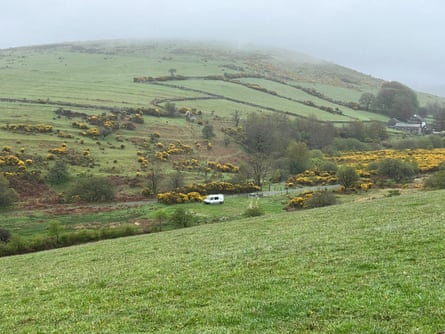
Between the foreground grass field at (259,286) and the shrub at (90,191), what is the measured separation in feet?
150

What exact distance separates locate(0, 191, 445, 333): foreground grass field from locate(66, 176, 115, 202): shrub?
45.7m

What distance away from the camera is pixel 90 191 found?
73.4 meters

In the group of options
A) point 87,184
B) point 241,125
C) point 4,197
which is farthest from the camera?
point 241,125

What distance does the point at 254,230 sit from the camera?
32219 mm

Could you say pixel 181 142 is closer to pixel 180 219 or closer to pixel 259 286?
pixel 180 219

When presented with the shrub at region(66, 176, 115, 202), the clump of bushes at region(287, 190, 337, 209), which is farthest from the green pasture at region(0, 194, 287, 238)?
the shrub at region(66, 176, 115, 202)

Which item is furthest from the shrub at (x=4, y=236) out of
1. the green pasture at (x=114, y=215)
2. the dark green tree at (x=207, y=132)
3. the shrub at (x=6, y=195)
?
the dark green tree at (x=207, y=132)

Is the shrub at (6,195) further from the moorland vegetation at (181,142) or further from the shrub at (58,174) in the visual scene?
the shrub at (58,174)

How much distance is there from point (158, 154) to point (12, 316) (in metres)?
87.6

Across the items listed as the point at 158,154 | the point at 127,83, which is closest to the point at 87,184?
the point at 158,154

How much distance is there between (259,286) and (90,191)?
2462 inches

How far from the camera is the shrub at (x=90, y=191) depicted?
73188mm

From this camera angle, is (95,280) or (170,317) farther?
(95,280)

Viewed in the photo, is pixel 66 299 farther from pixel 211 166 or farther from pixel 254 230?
pixel 211 166
